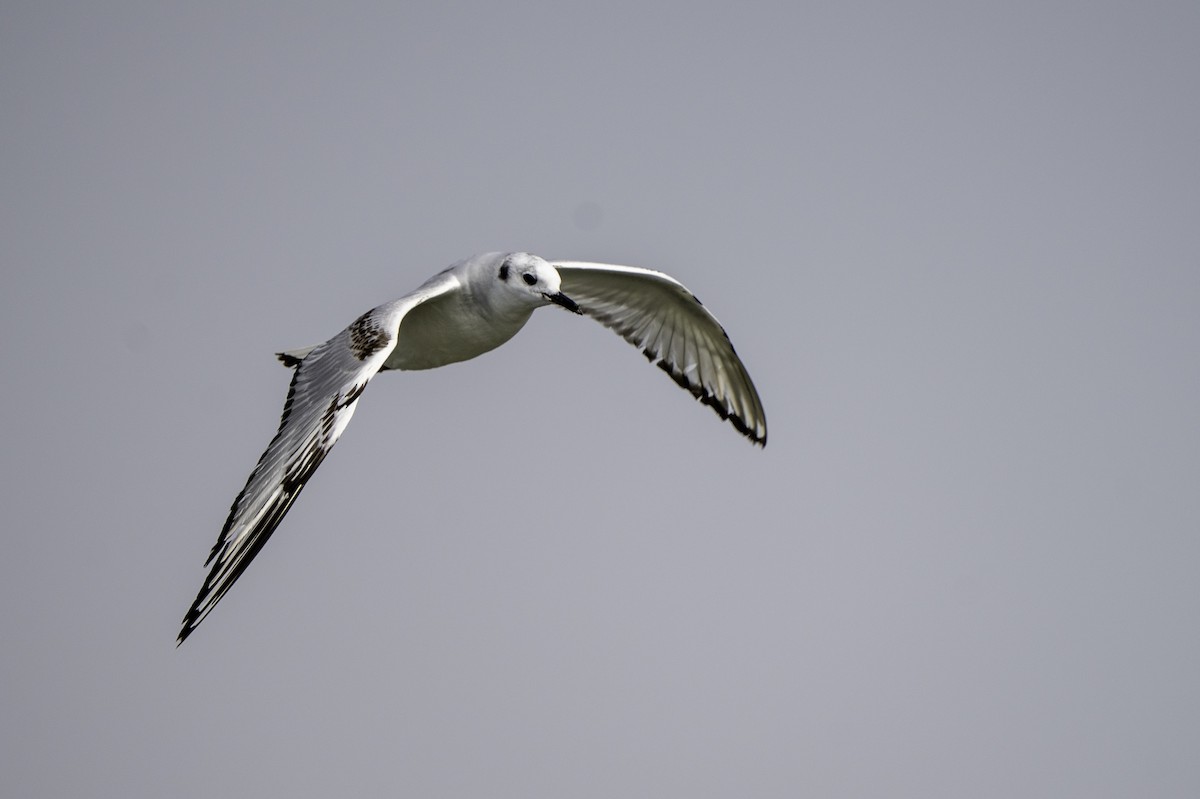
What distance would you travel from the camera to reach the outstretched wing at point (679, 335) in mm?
13422

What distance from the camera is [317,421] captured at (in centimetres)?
930

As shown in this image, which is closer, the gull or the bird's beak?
the gull

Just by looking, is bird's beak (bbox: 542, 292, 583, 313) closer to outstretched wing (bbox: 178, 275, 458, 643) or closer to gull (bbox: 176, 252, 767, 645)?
gull (bbox: 176, 252, 767, 645)

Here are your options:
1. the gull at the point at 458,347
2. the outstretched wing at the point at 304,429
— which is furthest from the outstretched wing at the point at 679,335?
the outstretched wing at the point at 304,429

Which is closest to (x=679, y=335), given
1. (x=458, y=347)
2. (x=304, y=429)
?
(x=458, y=347)

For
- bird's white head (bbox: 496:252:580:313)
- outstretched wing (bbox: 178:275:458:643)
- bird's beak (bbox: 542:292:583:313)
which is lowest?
outstretched wing (bbox: 178:275:458:643)

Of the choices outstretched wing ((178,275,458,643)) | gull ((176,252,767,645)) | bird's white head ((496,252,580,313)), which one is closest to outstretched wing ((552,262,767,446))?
gull ((176,252,767,645))

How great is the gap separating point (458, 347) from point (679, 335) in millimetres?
3333

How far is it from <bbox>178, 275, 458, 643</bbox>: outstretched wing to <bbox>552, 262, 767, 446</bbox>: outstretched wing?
2.86 m

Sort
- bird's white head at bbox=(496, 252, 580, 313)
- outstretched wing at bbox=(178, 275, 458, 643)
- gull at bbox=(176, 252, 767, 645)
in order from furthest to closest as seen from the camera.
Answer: bird's white head at bbox=(496, 252, 580, 313)
gull at bbox=(176, 252, 767, 645)
outstretched wing at bbox=(178, 275, 458, 643)

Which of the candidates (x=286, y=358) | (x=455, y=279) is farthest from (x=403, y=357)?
(x=286, y=358)

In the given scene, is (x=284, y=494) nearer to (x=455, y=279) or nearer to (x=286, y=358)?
(x=455, y=279)

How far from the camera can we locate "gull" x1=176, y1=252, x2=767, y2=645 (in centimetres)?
878

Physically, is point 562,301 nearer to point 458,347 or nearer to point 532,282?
point 532,282
